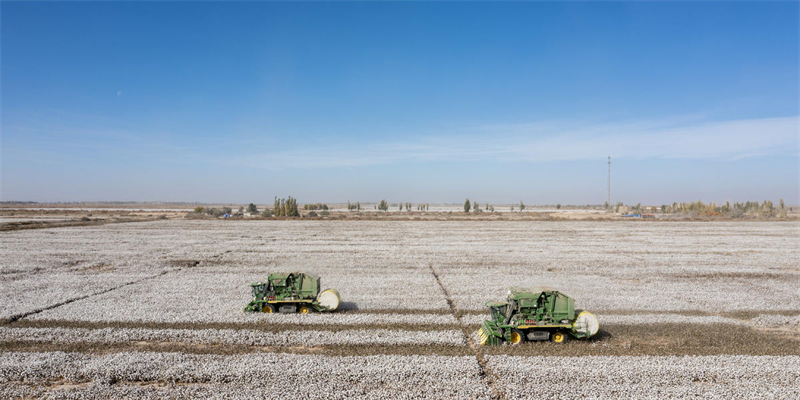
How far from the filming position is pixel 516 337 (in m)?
11.1

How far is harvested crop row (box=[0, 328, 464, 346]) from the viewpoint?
11.4 metres

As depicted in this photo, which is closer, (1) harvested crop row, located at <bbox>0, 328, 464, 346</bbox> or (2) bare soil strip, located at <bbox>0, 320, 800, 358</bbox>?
(2) bare soil strip, located at <bbox>0, 320, 800, 358</bbox>

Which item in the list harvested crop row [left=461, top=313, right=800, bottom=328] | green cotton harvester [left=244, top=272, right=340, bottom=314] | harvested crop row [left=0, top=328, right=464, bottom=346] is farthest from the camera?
green cotton harvester [left=244, top=272, right=340, bottom=314]

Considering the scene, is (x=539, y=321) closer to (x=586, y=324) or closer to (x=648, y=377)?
(x=586, y=324)

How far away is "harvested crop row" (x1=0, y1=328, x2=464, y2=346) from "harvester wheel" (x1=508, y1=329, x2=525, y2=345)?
124 centimetres

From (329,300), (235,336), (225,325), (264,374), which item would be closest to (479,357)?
(264,374)

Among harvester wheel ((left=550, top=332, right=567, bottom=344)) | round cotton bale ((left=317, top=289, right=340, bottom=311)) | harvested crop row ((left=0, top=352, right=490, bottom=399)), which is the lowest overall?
harvested crop row ((left=0, top=352, right=490, bottom=399))

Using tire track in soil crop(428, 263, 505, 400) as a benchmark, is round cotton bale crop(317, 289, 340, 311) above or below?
above

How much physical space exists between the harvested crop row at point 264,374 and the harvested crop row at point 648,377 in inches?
36.3

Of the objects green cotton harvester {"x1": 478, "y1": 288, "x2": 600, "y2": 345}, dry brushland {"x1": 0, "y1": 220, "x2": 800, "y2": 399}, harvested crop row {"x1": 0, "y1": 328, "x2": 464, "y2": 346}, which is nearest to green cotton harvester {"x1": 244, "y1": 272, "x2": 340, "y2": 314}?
dry brushland {"x1": 0, "y1": 220, "x2": 800, "y2": 399}

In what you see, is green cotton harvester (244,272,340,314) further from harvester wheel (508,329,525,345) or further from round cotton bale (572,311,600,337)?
round cotton bale (572,311,600,337)

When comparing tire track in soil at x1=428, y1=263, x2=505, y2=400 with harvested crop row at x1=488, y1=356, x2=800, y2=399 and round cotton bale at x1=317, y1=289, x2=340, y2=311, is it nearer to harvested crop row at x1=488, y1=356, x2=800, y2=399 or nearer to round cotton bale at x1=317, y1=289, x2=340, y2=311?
harvested crop row at x1=488, y1=356, x2=800, y2=399

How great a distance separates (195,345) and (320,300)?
401 centimetres

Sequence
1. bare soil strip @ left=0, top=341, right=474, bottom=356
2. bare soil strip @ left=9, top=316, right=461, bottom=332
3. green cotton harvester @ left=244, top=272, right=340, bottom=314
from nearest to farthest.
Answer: bare soil strip @ left=0, top=341, right=474, bottom=356 → bare soil strip @ left=9, top=316, right=461, bottom=332 → green cotton harvester @ left=244, top=272, right=340, bottom=314
